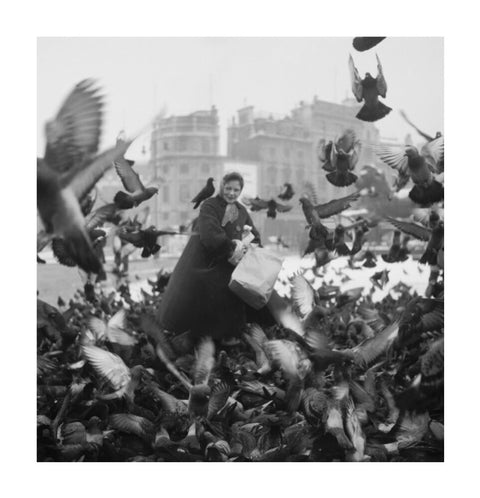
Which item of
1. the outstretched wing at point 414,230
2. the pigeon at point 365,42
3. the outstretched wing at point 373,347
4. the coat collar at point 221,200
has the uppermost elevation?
the pigeon at point 365,42

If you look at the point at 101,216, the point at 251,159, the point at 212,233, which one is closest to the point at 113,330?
the point at 101,216

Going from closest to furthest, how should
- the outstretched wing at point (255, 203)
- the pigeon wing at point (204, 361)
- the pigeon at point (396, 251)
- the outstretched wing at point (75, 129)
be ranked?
1. the outstretched wing at point (75, 129)
2. the pigeon wing at point (204, 361)
3. the outstretched wing at point (255, 203)
4. the pigeon at point (396, 251)

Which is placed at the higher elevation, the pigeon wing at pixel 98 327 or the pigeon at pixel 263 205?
the pigeon at pixel 263 205

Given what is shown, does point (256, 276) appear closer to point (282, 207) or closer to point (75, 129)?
point (282, 207)

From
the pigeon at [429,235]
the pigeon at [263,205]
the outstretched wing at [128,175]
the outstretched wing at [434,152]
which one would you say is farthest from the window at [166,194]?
the outstretched wing at [434,152]

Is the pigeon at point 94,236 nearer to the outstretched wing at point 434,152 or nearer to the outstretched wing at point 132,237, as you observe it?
the outstretched wing at point 132,237

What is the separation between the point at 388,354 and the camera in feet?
10.0

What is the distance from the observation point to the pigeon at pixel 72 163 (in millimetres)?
2912

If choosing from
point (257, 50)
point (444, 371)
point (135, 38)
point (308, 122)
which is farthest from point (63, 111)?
point (444, 371)

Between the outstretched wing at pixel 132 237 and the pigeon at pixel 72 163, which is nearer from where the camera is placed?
the pigeon at pixel 72 163

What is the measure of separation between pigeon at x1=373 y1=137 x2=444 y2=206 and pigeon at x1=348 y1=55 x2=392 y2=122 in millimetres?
163

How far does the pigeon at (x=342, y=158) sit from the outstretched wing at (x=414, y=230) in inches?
13.1

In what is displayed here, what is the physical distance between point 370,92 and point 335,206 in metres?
0.57

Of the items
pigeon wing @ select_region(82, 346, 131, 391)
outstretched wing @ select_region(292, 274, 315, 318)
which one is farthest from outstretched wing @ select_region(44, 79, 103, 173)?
outstretched wing @ select_region(292, 274, 315, 318)
